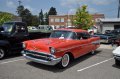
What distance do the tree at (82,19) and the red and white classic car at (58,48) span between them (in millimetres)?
15651

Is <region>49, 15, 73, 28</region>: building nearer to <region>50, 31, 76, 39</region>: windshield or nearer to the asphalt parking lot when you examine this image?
<region>50, 31, 76, 39</region>: windshield

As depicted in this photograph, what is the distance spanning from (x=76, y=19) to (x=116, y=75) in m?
18.9

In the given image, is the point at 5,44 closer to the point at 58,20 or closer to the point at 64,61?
the point at 64,61

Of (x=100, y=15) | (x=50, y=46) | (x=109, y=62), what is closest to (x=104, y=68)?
(x=109, y=62)

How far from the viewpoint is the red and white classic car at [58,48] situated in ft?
22.3

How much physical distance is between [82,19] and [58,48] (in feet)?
61.1

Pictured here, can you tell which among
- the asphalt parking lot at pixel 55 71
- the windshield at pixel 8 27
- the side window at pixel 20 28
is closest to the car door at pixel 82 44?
the asphalt parking lot at pixel 55 71

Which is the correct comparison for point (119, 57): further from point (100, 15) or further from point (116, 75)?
point (100, 15)

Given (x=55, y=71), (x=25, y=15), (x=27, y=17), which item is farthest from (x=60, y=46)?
(x=25, y=15)

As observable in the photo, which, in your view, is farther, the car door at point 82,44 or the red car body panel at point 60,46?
the car door at point 82,44

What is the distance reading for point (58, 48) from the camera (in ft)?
22.6

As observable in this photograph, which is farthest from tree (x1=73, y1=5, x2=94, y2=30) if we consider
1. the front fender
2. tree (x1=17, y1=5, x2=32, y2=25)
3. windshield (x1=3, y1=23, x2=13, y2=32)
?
tree (x1=17, y1=5, x2=32, y2=25)

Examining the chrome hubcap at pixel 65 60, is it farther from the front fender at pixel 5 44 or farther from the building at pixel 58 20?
the building at pixel 58 20

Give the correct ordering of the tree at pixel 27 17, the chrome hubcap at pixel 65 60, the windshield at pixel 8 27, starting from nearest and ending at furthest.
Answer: the chrome hubcap at pixel 65 60 < the windshield at pixel 8 27 < the tree at pixel 27 17
